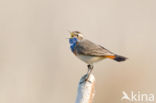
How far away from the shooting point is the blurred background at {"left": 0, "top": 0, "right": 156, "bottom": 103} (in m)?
6.73

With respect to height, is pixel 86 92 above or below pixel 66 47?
below

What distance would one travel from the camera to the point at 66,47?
755 centimetres

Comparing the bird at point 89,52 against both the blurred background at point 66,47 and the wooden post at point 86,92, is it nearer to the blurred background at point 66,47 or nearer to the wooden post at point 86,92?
the wooden post at point 86,92

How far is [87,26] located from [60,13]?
0.69 meters

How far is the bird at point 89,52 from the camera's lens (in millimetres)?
4859

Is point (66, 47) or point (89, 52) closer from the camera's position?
point (89, 52)

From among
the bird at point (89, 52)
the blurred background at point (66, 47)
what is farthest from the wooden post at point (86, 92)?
the blurred background at point (66, 47)

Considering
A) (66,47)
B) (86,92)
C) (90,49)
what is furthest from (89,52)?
(66,47)

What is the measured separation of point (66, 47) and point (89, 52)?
101 inches

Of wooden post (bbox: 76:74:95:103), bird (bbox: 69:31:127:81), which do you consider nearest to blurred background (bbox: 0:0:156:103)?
bird (bbox: 69:31:127:81)

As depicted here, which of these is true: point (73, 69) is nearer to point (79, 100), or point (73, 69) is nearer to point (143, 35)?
point (143, 35)

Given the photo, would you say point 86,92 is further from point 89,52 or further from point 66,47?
point 66,47

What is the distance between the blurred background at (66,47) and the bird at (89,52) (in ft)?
5.14

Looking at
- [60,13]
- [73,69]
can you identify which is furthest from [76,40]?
[60,13]
